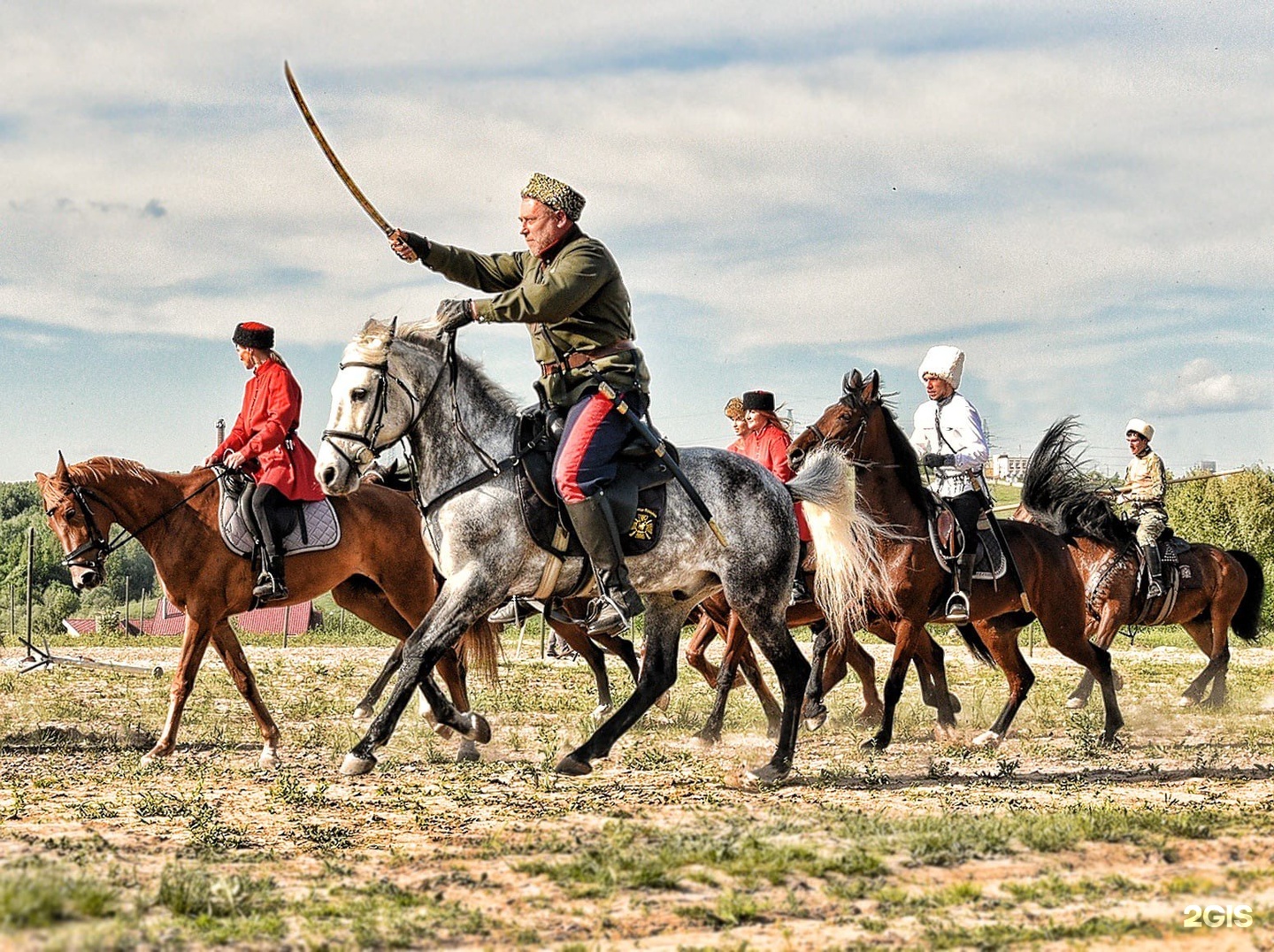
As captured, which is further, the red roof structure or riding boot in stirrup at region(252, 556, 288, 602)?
the red roof structure

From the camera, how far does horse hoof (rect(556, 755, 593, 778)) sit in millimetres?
7848

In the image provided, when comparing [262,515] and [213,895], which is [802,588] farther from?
[213,895]

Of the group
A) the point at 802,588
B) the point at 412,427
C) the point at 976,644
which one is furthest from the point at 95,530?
the point at 976,644

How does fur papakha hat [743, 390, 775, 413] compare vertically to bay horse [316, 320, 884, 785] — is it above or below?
above

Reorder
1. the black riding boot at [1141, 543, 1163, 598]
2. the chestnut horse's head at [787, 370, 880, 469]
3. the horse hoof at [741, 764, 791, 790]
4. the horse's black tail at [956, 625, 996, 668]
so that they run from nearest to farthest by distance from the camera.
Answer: the horse hoof at [741, 764, 791, 790] → the chestnut horse's head at [787, 370, 880, 469] → the horse's black tail at [956, 625, 996, 668] → the black riding boot at [1141, 543, 1163, 598]

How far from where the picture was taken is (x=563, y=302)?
7.72 m

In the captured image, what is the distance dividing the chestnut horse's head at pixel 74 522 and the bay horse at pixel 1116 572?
809 centimetres

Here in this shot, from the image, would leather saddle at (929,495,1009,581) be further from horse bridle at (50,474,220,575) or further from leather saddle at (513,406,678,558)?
horse bridle at (50,474,220,575)

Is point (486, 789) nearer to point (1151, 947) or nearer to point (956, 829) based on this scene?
point (956, 829)

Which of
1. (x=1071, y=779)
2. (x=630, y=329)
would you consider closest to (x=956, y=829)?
(x=1071, y=779)

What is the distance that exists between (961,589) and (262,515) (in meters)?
5.36

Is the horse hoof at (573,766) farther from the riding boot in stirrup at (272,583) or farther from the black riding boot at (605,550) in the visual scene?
the riding boot in stirrup at (272,583)

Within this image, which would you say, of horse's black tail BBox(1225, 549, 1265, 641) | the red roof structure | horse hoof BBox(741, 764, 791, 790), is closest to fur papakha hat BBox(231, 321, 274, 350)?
horse hoof BBox(741, 764, 791, 790)

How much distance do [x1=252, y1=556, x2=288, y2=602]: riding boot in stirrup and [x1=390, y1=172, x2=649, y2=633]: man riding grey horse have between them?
321cm
